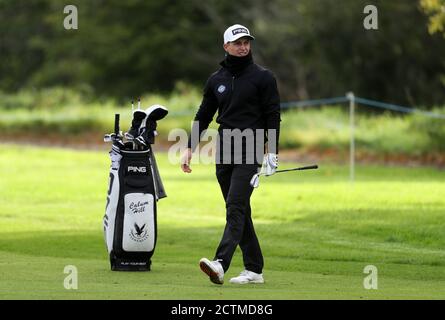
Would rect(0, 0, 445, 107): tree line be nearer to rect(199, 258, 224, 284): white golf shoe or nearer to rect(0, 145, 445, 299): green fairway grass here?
rect(0, 145, 445, 299): green fairway grass

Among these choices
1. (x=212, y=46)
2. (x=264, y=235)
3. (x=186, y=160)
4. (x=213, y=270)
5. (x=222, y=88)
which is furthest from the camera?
(x=212, y=46)

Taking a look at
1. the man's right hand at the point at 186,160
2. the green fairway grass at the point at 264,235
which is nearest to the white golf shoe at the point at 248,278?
the green fairway grass at the point at 264,235

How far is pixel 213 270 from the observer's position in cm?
1005

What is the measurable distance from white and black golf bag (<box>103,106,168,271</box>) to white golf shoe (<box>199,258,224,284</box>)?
1506mm

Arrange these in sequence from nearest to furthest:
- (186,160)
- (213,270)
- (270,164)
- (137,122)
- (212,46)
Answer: (213,270)
(270,164)
(186,160)
(137,122)
(212,46)

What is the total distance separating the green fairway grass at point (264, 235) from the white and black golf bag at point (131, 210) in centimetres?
22

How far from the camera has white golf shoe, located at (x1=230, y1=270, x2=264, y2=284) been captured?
420 inches

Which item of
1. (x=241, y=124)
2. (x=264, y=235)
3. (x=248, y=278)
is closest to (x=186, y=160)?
(x=241, y=124)

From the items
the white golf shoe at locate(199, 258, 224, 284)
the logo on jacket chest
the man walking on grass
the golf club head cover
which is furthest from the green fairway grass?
the logo on jacket chest

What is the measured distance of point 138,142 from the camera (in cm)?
1165

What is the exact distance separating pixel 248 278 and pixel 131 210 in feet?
4.80

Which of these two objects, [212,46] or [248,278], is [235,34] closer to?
[248,278]

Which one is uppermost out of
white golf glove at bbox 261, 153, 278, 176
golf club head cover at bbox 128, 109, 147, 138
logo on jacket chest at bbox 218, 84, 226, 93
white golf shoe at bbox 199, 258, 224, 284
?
logo on jacket chest at bbox 218, 84, 226, 93

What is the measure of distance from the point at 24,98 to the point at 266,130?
44691 millimetres
